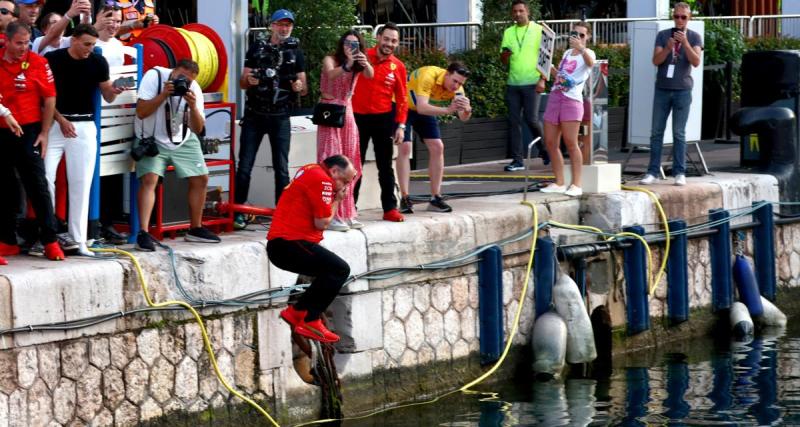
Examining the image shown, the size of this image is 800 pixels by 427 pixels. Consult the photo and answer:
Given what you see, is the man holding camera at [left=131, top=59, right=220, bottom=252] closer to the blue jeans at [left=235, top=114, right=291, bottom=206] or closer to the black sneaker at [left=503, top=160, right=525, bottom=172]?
the blue jeans at [left=235, top=114, right=291, bottom=206]

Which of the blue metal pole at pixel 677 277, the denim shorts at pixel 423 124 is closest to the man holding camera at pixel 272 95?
the denim shorts at pixel 423 124

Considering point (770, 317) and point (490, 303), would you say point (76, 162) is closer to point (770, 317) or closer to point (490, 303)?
point (490, 303)

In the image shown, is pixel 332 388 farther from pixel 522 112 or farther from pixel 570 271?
pixel 522 112

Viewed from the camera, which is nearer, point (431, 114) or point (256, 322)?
point (256, 322)

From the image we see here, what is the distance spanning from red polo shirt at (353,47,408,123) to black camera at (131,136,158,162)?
77.4 inches

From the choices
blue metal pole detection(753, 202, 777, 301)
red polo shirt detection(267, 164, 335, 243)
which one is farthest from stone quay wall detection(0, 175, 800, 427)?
blue metal pole detection(753, 202, 777, 301)

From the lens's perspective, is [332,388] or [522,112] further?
[522,112]

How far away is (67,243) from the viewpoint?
9.76 meters

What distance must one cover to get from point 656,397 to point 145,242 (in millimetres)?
4310

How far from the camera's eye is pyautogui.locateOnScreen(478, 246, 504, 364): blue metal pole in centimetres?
1179

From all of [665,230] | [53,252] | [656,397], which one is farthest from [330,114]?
[665,230]

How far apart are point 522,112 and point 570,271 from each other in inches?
148

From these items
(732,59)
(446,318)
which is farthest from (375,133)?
(732,59)

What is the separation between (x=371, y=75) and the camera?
451 inches
